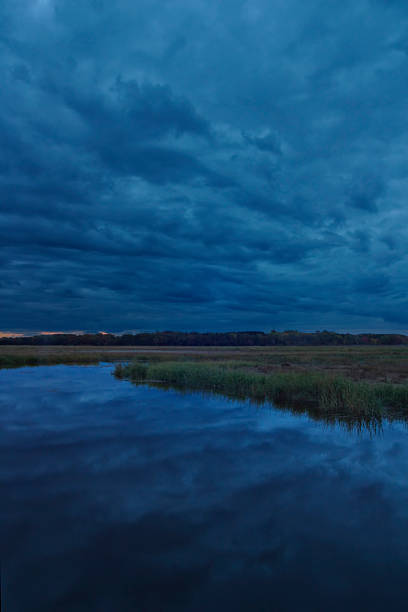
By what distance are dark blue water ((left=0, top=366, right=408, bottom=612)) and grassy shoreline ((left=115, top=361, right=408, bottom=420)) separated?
2.48m

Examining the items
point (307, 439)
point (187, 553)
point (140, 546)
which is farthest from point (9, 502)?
point (307, 439)

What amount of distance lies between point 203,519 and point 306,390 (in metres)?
16.0

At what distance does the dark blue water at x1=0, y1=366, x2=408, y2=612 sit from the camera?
5.44 metres

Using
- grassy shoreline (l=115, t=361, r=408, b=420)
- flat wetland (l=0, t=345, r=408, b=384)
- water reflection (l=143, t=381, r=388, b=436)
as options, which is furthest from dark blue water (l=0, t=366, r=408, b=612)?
flat wetland (l=0, t=345, r=408, b=384)

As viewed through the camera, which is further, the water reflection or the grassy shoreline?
the grassy shoreline

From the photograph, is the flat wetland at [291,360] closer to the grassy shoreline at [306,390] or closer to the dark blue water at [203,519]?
the grassy shoreline at [306,390]

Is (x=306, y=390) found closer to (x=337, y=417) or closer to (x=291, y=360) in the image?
(x=337, y=417)

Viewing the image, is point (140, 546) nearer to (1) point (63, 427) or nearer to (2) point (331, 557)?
(2) point (331, 557)

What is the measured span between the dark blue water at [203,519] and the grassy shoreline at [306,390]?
2.48 m

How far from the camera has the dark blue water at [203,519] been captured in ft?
17.9

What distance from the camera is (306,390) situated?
22250 mm

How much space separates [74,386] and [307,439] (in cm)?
2068

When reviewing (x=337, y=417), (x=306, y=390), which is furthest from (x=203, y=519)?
(x=306, y=390)

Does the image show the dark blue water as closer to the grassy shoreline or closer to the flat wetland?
the grassy shoreline
